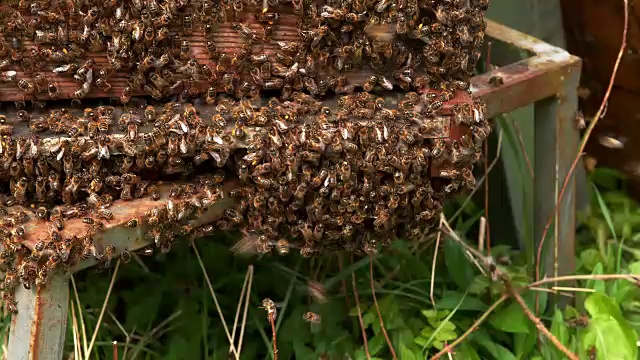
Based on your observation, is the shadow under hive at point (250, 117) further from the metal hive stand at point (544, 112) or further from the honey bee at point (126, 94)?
the metal hive stand at point (544, 112)

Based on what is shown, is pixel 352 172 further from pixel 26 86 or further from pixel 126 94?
pixel 26 86

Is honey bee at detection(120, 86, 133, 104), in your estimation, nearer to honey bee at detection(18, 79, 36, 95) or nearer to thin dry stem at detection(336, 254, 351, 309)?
honey bee at detection(18, 79, 36, 95)

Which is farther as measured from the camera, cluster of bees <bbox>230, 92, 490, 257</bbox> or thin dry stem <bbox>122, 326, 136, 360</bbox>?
thin dry stem <bbox>122, 326, 136, 360</bbox>

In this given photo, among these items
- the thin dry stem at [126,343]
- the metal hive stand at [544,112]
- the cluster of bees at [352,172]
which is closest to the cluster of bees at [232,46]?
the cluster of bees at [352,172]

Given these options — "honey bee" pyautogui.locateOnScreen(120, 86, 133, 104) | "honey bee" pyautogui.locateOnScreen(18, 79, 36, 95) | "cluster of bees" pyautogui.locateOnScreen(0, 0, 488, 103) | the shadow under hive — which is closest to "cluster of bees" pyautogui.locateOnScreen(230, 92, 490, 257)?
the shadow under hive

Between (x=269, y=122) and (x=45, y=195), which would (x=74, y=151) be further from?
(x=269, y=122)

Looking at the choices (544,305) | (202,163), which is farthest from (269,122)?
(544,305)

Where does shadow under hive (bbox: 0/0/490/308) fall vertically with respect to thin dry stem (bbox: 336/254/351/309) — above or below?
above
